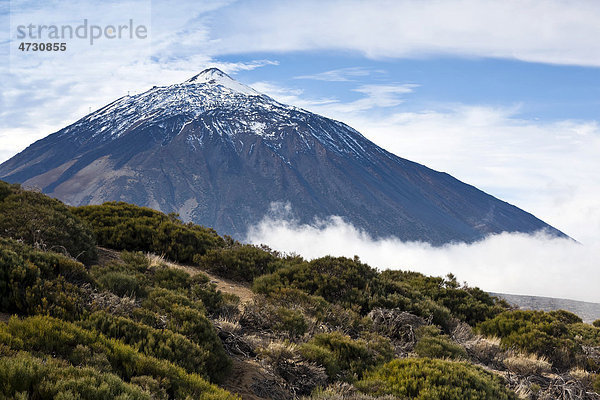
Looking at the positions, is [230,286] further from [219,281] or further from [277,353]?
[277,353]

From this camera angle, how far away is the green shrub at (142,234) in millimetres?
12156

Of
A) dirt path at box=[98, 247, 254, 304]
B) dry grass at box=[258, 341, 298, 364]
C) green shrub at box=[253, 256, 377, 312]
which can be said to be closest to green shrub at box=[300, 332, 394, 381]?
dry grass at box=[258, 341, 298, 364]

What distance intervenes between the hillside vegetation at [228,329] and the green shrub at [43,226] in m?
0.04

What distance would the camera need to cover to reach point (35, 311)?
5.56 m

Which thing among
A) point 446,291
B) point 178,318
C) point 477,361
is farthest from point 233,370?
point 446,291

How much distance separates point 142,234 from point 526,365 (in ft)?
31.7

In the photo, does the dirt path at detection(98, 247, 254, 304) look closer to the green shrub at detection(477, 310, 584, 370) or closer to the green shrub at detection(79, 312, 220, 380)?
the green shrub at detection(79, 312, 220, 380)

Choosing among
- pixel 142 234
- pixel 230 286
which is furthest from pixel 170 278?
pixel 142 234

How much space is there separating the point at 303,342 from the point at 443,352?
8.95 feet

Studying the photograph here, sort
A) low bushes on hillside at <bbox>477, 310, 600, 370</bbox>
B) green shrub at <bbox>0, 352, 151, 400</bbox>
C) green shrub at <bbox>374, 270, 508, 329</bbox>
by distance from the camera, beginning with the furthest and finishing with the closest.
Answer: green shrub at <bbox>374, 270, 508, 329</bbox>
low bushes on hillside at <bbox>477, 310, 600, 370</bbox>
green shrub at <bbox>0, 352, 151, 400</bbox>

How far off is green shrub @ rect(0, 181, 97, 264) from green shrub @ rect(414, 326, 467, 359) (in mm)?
6638

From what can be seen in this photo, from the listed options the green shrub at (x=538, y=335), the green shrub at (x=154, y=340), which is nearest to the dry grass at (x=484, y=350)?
the green shrub at (x=538, y=335)

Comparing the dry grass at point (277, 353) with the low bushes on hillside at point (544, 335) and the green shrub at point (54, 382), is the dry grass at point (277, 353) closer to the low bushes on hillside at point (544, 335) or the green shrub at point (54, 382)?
the green shrub at point (54, 382)

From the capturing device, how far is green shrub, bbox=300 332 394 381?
663cm
